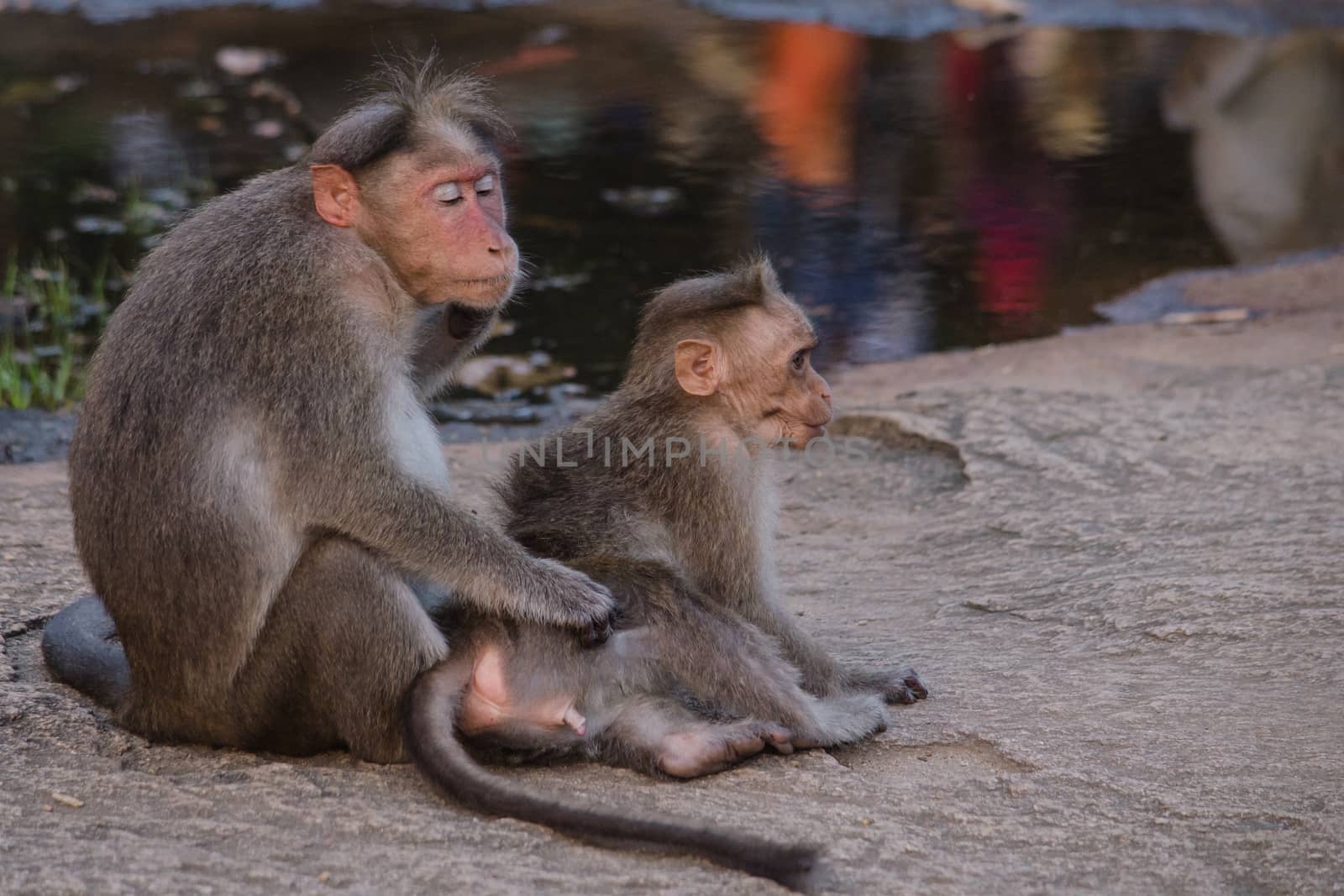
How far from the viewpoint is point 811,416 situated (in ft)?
15.3

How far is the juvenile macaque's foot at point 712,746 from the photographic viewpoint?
13.4 ft

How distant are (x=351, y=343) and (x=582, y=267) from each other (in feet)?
20.7

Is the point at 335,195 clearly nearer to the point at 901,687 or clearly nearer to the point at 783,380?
the point at 783,380

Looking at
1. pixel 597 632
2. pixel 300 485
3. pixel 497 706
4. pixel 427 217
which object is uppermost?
pixel 427 217

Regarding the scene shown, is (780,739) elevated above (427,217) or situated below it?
below

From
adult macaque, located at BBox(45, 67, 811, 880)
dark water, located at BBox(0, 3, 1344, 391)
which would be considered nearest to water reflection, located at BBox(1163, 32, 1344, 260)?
dark water, located at BBox(0, 3, 1344, 391)

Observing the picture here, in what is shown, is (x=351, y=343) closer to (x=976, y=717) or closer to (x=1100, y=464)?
(x=976, y=717)

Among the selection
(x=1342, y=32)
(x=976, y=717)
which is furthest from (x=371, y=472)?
(x=1342, y=32)

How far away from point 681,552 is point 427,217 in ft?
3.72

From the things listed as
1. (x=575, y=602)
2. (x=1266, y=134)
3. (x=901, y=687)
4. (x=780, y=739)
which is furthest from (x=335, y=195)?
(x=1266, y=134)

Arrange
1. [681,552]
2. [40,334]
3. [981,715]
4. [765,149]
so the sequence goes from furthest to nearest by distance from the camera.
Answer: [765,149], [40,334], [681,552], [981,715]

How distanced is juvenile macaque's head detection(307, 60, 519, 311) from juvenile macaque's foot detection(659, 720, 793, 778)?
1.23 m

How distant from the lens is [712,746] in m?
4.09

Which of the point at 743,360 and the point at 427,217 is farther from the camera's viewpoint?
the point at 743,360
